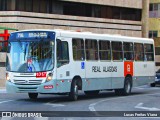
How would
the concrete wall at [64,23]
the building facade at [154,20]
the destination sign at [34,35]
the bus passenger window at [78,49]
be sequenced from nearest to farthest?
the destination sign at [34,35] < the bus passenger window at [78,49] < the concrete wall at [64,23] < the building facade at [154,20]

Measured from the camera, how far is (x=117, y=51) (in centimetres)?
2680

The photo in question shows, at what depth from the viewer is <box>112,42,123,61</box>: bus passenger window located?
86.9 feet

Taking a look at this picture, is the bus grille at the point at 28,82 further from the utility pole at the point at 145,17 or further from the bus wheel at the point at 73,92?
the utility pole at the point at 145,17

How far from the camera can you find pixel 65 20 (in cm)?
5316

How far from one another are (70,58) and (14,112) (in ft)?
19.8

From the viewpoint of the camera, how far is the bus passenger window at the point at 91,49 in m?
24.1

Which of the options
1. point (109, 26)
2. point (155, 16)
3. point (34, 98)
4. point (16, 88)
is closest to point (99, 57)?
point (34, 98)

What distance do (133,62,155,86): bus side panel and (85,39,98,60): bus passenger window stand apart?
177 inches

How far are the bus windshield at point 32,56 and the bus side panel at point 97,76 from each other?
9.67 feet

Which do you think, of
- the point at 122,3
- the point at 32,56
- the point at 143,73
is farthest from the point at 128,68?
the point at 122,3

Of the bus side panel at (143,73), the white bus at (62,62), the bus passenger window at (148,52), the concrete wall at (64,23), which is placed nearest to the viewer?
the white bus at (62,62)

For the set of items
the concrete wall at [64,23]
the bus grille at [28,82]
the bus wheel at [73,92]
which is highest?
Result: the concrete wall at [64,23]

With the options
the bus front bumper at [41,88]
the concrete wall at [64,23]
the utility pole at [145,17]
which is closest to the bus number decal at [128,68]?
the bus front bumper at [41,88]

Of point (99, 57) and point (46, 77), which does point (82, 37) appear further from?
point (46, 77)
